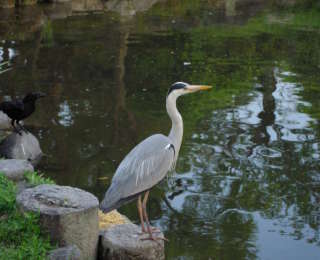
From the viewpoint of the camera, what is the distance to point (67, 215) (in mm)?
4605

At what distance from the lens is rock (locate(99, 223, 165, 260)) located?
4914 millimetres

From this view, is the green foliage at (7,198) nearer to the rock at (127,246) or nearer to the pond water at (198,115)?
the rock at (127,246)

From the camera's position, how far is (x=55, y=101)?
10594 mm

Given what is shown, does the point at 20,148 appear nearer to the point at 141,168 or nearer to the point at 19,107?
the point at 19,107

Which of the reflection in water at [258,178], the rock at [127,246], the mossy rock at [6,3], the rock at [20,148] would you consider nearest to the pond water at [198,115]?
the reflection in water at [258,178]

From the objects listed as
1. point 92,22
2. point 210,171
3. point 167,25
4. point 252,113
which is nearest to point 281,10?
point 167,25

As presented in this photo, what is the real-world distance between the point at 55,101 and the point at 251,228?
17.6 feet

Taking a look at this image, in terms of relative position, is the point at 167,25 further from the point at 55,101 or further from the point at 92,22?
the point at 55,101

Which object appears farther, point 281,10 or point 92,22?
point 281,10

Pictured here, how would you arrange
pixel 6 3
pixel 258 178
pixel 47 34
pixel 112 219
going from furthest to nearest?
pixel 6 3 → pixel 47 34 → pixel 258 178 → pixel 112 219

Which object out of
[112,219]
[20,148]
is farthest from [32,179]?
[20,148]

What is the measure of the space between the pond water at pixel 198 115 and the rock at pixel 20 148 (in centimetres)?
21

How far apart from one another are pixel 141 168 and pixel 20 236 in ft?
3.69

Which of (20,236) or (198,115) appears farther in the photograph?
(198,115)
